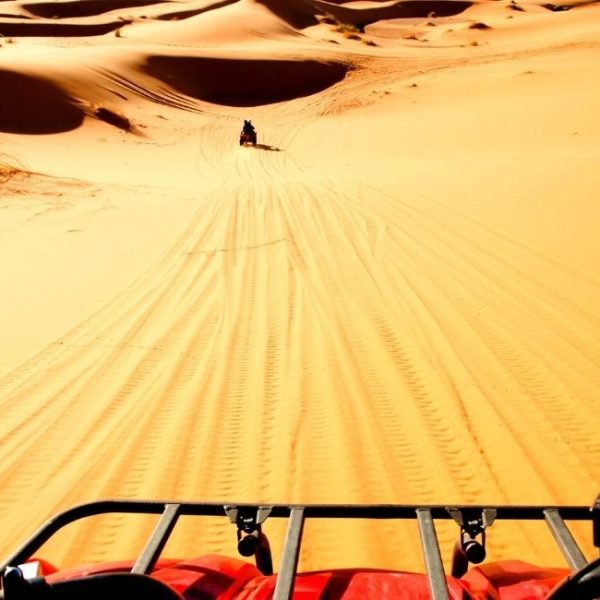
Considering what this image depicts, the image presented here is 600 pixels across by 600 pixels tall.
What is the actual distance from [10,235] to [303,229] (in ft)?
14.3

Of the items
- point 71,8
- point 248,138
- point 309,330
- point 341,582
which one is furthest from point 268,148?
point 71,8

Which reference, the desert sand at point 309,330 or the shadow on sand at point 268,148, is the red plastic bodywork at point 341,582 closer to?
the desert sand at point 309,330

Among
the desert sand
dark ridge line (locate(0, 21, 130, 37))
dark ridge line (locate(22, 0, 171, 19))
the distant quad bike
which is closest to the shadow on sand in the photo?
the distant quad bike

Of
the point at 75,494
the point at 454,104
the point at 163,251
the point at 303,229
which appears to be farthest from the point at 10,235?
the point at 454,104

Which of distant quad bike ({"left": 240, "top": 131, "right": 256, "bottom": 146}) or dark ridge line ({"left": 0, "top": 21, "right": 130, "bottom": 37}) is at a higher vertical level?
dark ridge line ({"left": 0, "top": 21, "right": 130, "bottom": 37})

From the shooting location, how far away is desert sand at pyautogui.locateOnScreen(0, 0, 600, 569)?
14.5 ft

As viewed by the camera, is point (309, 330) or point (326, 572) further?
point (309, 330)

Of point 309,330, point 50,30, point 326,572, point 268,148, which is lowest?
point 309,330

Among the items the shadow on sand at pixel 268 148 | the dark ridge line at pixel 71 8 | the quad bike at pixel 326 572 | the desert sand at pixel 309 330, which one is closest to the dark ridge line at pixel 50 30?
the dark ridge line at pixel 71 8

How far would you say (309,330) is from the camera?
6867 millimetres

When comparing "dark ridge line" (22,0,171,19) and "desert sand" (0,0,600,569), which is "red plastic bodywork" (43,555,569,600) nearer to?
"desert sand" (0,0,600,569)

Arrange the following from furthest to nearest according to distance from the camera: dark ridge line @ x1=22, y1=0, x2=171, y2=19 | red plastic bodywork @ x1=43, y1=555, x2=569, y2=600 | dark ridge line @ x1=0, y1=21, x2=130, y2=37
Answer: dark ridge line @ x1=22, y1=0, x2=171, y2=19, dark ridge line @ x1=0, y1=21, x2=130, y2=37, red plastic bodywork @ x1=43, y1=555, x2=569, y2=600

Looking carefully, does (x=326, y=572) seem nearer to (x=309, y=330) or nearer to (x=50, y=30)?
(x=309, y=330)

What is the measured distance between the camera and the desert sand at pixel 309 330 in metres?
4.42
